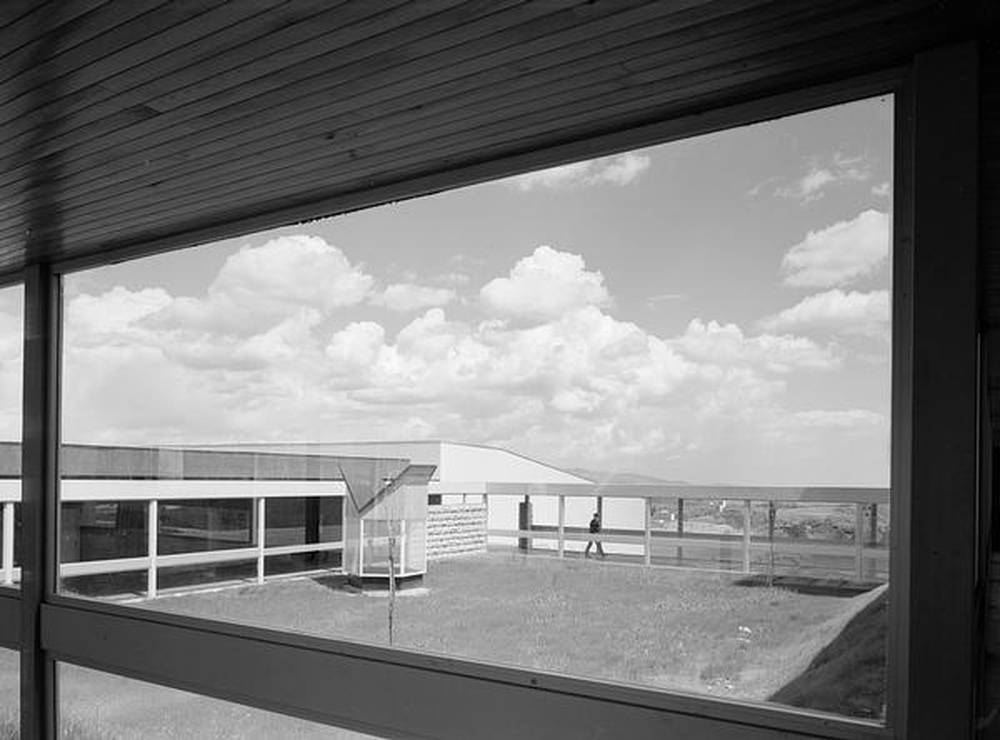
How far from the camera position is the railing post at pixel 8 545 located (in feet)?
16.9

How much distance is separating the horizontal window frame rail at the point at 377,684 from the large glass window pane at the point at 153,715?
0.15 feet

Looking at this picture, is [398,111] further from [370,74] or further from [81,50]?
[81,50]

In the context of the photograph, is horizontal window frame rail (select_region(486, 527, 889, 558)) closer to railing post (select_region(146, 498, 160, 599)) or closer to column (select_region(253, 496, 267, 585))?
column (select_region(253, 496, 267, 585))

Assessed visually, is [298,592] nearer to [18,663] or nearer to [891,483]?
[18,663]

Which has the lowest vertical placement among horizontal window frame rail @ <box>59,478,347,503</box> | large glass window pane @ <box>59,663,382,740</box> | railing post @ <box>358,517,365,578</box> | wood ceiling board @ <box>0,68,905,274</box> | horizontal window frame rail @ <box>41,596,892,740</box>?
large glass window pane @ <box>59,663,382,740</box>

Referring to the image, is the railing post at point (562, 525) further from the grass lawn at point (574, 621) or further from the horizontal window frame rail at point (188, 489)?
the horizontal window frame rail at point (188, 489)

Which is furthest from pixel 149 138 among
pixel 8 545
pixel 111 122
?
pixel 8 545

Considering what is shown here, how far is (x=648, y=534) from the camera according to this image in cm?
317

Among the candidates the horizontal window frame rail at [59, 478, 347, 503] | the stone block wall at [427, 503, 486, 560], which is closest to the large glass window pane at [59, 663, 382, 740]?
the stone block wall at [427, 503, 486, 560]

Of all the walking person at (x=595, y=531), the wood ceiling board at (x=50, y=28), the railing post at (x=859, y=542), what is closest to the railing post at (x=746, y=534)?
the railing post at (x=859, y=542)

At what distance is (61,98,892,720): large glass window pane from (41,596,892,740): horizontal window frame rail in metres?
0.07

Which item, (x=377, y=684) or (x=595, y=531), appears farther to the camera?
(x=377, y=684)

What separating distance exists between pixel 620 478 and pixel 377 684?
1.17m

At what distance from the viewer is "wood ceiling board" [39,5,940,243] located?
2.39m
